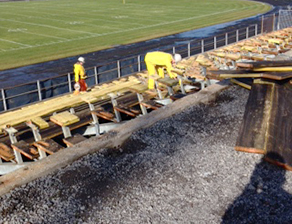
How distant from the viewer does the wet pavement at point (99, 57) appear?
76.5 feet

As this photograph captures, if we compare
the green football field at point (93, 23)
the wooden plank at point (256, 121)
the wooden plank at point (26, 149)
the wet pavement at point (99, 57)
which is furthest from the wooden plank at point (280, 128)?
the green football field at point (93, 23)

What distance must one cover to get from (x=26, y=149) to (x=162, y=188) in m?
3.33

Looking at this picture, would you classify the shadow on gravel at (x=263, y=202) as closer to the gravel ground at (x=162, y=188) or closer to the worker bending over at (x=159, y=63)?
the gravel ground at (x=162, y=188)

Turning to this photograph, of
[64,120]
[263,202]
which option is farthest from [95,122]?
[263,202]

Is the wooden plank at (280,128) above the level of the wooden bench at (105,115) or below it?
above

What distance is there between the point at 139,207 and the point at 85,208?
2.83 feet

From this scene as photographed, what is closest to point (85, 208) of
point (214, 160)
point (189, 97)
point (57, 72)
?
point (214, 160)

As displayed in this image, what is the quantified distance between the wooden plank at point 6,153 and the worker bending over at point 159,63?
537 centimetres

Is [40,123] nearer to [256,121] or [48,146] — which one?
[48,146]

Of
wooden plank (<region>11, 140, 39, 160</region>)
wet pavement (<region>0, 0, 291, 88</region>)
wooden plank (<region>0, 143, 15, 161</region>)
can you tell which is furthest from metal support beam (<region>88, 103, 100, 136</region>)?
wet pavement (<region>0, 0, 291, 88</region>)

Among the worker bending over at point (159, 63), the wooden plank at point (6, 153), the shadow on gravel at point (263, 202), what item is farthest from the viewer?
the worker bending over at point (159, 63)

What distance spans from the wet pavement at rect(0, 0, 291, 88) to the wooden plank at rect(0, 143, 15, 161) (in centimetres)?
1334

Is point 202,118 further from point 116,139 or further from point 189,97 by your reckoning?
point 116,139

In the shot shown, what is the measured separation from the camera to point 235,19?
45.2m
